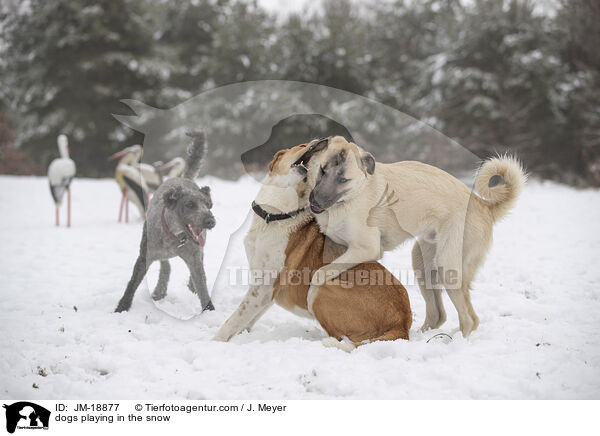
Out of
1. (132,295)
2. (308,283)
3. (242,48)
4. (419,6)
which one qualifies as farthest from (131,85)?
(308,283)

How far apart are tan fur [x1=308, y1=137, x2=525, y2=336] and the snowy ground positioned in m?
0.44

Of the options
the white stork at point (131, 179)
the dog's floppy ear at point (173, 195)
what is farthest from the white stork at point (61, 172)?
the dog's floppy ear at point (173, 195)

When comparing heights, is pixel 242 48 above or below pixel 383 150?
above

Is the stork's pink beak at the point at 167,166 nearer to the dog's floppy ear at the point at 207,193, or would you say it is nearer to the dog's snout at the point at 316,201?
the dog's floppy ear at the point at 207,193

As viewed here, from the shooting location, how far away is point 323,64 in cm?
1048

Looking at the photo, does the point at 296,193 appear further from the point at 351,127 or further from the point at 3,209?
the point at 3,209

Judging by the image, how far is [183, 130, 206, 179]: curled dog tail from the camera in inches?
144

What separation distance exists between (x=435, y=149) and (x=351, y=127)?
2.71 ft

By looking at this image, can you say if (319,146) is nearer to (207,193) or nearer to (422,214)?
(422,214)

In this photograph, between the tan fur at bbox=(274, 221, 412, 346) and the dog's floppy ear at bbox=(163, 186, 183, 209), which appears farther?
the dog's floppy ear at bbox=(163, 186, 183, 209)

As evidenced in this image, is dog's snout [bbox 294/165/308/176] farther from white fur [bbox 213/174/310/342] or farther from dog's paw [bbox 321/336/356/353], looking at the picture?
dog's paw [bbox 321/336/356/353]

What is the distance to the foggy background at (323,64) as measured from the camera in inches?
469
